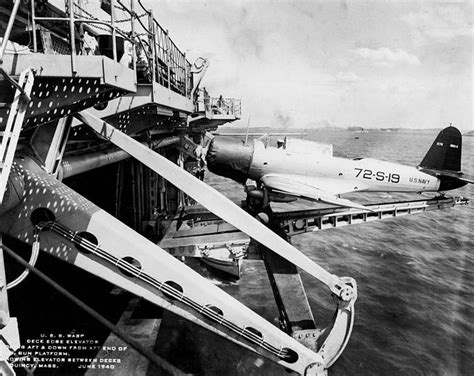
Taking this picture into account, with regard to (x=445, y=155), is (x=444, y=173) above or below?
below

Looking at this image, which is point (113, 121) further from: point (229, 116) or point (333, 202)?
point (229, 116)

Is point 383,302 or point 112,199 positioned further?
point 112,199

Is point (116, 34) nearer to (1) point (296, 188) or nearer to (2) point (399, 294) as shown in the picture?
(1) point (296, 188)

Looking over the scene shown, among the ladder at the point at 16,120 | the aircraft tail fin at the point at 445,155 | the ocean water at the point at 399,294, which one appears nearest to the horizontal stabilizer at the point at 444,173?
the aircraft tail fin at the point at 445,155

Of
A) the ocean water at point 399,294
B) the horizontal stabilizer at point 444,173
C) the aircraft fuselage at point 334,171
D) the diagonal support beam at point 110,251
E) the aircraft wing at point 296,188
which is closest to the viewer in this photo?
the diagonal support beam at point 110,251

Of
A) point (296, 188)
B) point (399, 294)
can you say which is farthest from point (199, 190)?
point (399, 294)

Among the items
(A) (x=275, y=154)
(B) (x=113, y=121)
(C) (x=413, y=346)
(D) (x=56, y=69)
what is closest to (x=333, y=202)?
(A) (x=275, y=154)

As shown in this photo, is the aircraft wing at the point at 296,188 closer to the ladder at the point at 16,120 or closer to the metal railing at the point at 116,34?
the metal railing at the point at 116,34
